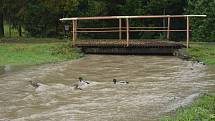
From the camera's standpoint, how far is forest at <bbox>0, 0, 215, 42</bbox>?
35.7 metres

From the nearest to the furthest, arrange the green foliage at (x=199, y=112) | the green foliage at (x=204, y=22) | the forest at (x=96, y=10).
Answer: the green foliage at (x=199, y=112)
the green foliage at (x=204, y=22)
the forest at (x=96, y=10)

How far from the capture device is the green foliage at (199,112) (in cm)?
1054

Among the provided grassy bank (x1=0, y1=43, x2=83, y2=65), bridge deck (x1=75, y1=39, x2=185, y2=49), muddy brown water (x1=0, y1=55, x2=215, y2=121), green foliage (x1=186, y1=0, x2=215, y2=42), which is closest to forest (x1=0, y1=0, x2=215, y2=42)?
green foliage (x1=186, y1=0, x2=215, y2=42)

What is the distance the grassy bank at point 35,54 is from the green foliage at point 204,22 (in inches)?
436

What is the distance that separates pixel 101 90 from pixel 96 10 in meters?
22.3

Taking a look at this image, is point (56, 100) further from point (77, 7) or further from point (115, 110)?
point (77, 7)

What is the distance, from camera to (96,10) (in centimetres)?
3816

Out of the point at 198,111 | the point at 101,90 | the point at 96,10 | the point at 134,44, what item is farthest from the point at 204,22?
the point at 198,111

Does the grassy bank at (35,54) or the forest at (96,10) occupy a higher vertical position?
the forest at (96,10)

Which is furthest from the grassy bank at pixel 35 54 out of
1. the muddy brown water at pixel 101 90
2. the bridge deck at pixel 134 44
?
the muddy brown water at pixel 101 90

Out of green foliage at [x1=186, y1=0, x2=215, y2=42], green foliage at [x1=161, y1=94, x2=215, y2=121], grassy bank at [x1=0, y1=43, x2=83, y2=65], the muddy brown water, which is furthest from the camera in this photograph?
green foliage at [x1=186, y1=0, x2=215, y2=42]

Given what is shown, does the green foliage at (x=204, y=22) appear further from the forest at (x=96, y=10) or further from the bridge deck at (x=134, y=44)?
the bridge deck at (x=134, y=44)

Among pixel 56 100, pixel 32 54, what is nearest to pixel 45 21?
pixel 32 54

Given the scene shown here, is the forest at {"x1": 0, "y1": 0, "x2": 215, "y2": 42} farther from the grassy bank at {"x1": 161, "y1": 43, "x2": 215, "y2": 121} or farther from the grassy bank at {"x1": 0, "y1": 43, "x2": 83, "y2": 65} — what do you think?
the grassy bank at {"x1": 161, "y1": 43, "x2": 215, "y2": 121}
